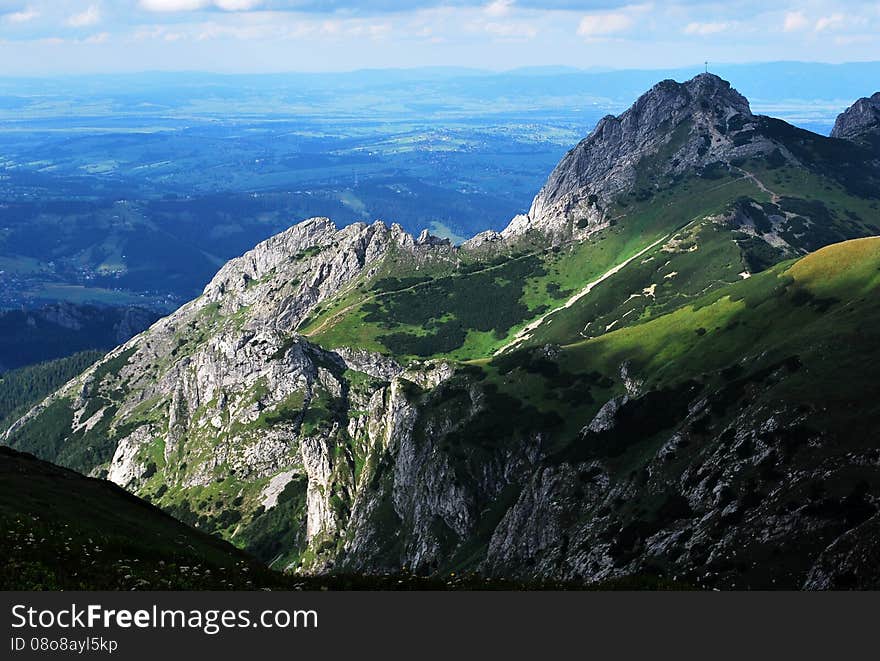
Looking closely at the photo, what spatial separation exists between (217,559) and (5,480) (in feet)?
111

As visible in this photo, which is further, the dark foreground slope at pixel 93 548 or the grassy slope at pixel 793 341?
the grassy slope at pixel 793 341

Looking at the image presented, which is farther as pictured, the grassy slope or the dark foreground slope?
the grassy slope

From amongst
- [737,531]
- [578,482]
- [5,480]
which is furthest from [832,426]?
[5,480]

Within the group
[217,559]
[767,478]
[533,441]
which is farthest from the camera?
[533,441]

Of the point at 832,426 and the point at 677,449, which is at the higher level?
the point at 832,426

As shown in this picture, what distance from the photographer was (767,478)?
94.9m

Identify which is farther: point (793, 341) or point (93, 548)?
point (793, 341)

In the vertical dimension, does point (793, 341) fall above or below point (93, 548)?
below

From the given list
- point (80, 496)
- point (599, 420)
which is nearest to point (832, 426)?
point (599, 420)

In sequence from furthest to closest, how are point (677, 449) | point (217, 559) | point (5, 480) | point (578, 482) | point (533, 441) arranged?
point (533, 441) → point (578, 482) → point (677, 449) → point (5, 480) → point (217, 559)

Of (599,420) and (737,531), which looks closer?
(737,531)
